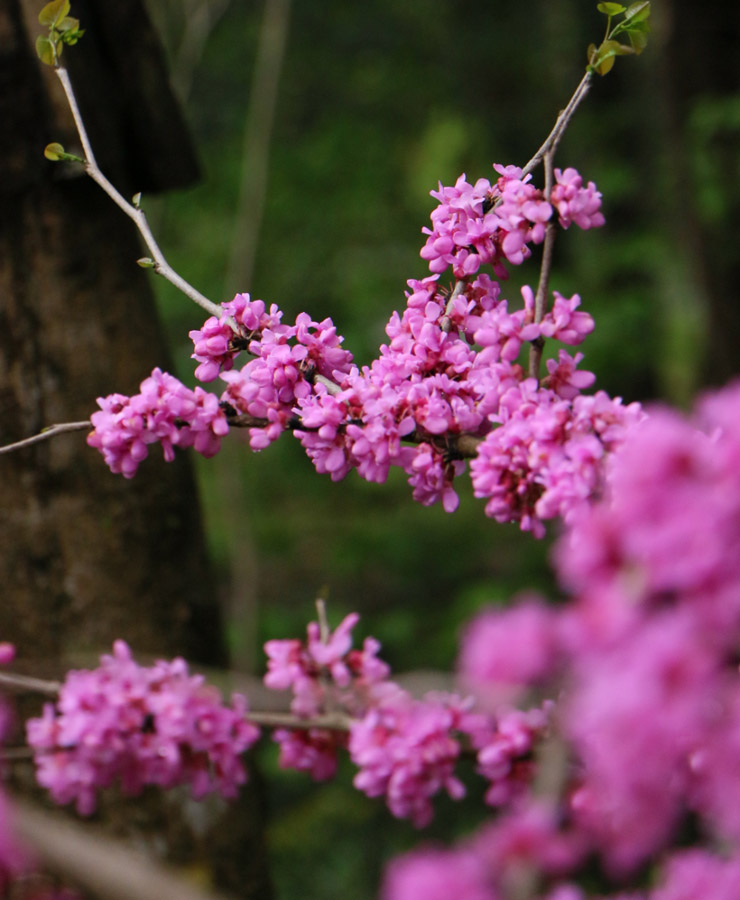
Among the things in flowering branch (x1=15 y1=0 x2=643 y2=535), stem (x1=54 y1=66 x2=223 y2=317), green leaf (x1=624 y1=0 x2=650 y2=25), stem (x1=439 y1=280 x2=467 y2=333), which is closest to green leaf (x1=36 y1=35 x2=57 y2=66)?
stem (x1=54 y1=66 x2=223 y2=317)

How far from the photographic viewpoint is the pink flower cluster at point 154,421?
3.20ft

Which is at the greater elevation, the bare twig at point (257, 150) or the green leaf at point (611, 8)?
the bare twig at point (257, 150)

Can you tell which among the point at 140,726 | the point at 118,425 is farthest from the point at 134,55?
the point at 140,726

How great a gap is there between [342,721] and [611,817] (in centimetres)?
46

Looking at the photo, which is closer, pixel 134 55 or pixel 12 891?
pixel 12 891

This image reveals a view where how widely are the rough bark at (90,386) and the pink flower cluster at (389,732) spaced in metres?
0.50

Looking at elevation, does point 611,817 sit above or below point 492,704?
below

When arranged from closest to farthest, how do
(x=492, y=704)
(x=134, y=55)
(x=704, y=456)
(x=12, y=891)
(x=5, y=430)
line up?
(x=704, y=456) → (x=492, y=704) → (x=12, y=891) → (x=5, y=430) → (x=134, y=55)

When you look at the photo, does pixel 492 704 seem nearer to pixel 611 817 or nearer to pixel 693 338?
pixel 611 817

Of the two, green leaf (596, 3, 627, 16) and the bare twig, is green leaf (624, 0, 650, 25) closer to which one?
green leaf (596, 3, 627, 16)

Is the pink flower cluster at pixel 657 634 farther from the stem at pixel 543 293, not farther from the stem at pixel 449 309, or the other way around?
the stem at pixel 449 309

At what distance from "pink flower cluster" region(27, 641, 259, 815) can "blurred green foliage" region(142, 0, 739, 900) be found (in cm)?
226

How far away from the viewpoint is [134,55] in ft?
4.91

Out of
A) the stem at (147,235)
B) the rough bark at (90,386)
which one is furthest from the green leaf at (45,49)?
the rough bark at (90,386)
